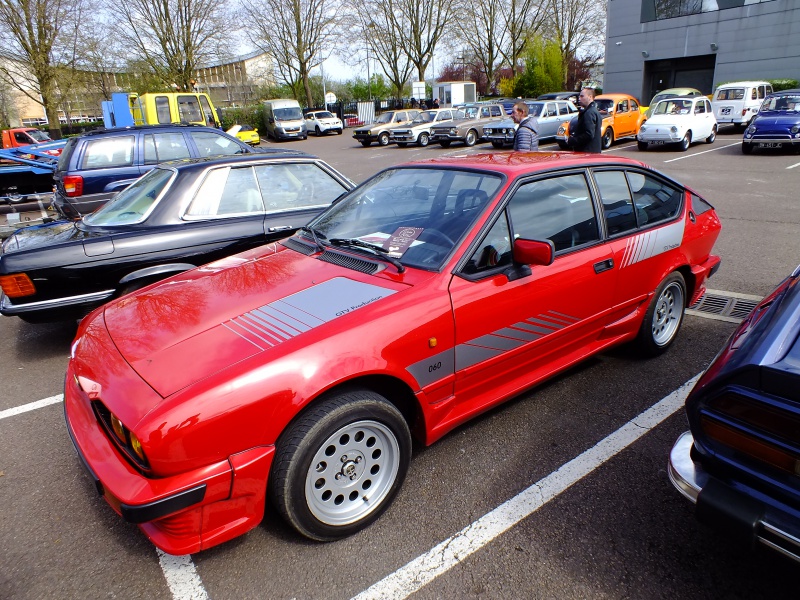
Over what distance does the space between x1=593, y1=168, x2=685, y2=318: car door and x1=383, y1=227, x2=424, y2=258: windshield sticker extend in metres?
1.34

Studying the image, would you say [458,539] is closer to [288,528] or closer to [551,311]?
[288,528]

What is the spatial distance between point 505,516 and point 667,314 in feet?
7.67

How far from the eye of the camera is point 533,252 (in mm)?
2680

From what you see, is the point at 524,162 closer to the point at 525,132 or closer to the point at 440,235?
the point at 440,235

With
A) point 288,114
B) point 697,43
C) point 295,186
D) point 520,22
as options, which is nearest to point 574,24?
point 520,22

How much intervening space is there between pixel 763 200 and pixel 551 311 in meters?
8.72

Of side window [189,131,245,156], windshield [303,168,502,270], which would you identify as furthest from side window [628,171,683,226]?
side window [189,131,245,156]

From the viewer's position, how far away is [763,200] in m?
9.41

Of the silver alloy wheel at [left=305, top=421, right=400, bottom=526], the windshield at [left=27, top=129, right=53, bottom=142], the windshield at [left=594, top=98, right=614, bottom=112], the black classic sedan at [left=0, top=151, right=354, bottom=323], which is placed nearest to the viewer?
the silver alloy wheel at [left=305, top=421, right=400, bottom=526]

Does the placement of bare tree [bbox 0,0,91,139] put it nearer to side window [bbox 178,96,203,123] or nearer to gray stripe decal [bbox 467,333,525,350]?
side window [bbox 178,96,203,123]

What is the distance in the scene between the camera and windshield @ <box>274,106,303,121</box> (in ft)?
107

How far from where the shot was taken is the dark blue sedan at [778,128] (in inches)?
556

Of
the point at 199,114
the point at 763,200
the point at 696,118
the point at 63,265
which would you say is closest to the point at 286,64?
the point at 199,114

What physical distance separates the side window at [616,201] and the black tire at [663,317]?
1.94ft
